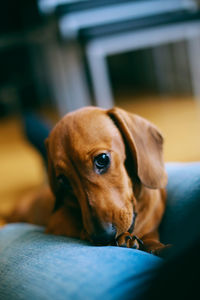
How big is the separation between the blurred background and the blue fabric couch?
1.33 meters

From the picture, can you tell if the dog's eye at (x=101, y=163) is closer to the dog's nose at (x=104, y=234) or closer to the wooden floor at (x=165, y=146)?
the dog's nose at (x=104, y=234)

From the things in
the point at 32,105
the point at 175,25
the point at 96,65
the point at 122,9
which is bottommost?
the point at 32,105

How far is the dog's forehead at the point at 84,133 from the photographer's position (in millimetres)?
1080

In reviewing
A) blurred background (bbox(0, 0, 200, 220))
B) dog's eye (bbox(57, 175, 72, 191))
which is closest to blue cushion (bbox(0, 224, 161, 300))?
dog's eye (bbox(57, 175, 72, 191))

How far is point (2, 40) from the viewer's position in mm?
7262

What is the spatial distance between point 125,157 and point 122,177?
9 cm

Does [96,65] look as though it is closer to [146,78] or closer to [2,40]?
[146,78]

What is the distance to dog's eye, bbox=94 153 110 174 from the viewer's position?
3.50 ft

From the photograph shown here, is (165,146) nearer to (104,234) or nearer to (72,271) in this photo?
(104,234)

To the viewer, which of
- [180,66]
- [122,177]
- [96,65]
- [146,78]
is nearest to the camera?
[122,177]

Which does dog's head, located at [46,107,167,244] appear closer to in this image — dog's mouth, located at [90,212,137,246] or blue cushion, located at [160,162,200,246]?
dog's mouth, located at [90,212,137,246]

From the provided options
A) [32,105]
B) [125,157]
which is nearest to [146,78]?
[32,105]

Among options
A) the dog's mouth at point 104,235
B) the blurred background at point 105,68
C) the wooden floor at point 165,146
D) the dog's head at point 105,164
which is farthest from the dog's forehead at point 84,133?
the wooden floor at point 165,146

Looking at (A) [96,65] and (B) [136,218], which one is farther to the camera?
(A) [96,65]
